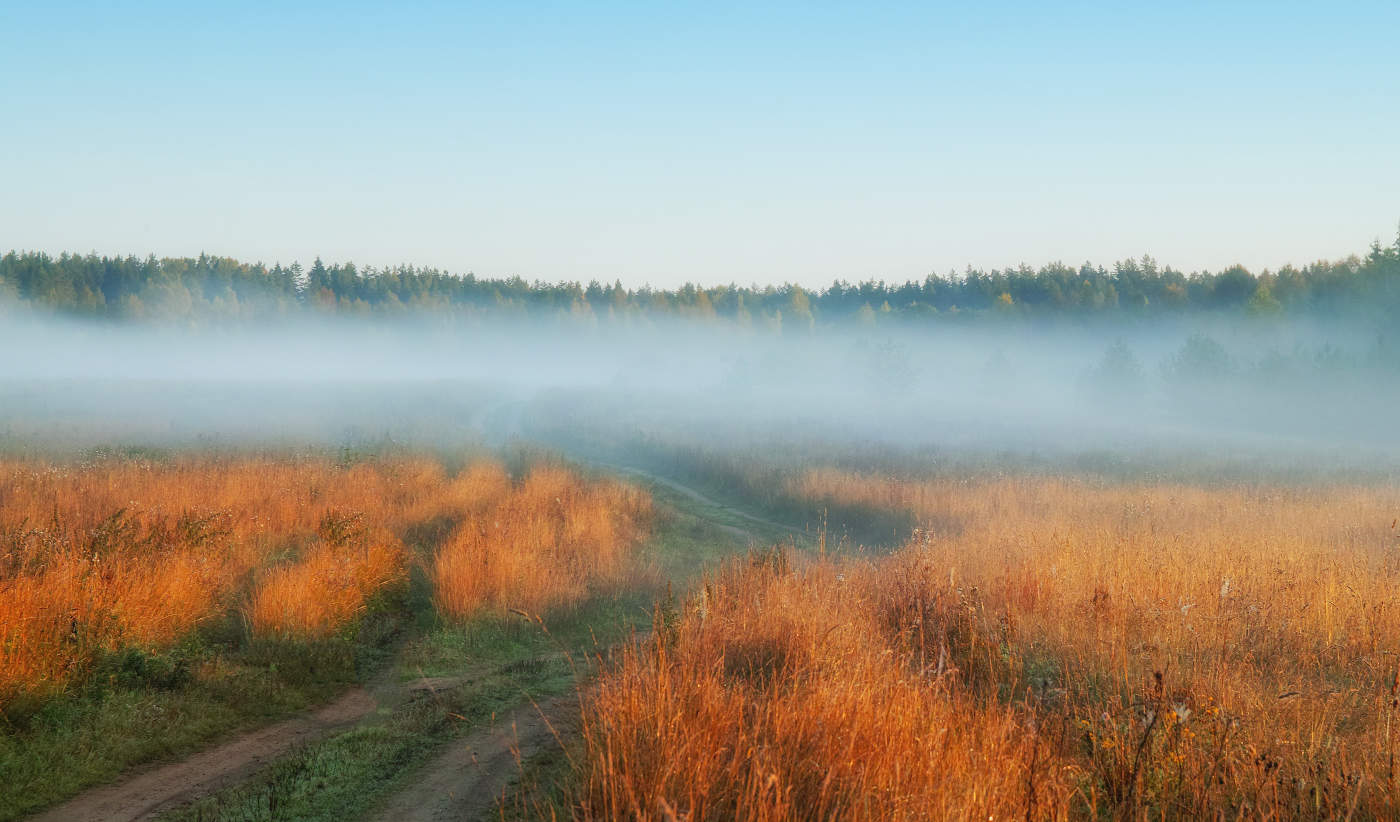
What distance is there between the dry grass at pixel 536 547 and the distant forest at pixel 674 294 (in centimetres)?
5082

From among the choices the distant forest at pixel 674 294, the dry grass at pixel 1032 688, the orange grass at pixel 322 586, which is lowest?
the orange grass at pixel 322 586

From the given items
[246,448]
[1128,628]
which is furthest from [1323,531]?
[246,448]

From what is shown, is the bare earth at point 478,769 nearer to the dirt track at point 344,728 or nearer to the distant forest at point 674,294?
the dirt track at point 344,728

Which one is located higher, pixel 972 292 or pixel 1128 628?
pixel 972 292

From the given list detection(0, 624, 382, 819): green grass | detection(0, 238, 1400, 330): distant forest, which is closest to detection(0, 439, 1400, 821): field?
detection(0, 624, 382, 819): green grass

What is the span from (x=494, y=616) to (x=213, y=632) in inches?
116

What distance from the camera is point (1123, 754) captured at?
4.38 m

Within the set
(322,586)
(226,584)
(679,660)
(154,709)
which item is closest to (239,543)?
(226,584)

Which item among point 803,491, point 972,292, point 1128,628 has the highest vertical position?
point 972,292

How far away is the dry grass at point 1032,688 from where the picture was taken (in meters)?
3.86

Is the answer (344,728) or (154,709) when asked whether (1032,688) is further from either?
(154,709)

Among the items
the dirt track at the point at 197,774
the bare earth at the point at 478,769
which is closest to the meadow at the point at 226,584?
the dirt track at the point at 197,774

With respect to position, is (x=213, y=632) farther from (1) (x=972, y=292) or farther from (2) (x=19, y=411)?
(1) (x=972, y=292)

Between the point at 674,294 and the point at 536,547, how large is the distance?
6313 inches
